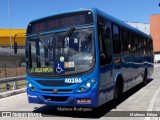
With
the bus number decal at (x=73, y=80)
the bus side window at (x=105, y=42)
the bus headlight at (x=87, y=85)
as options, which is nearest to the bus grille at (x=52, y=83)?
the bus number decal at (x=73, y=80)

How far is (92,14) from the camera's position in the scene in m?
8.89

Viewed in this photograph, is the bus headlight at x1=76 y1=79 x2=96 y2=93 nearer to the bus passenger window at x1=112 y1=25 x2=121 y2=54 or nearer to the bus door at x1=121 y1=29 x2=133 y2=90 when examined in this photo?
the bus passenger window at x1=112 y1=25 x2=121 y2=54

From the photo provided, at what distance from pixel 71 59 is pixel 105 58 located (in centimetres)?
113

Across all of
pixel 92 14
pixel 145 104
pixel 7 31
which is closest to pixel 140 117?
pixel 145 104

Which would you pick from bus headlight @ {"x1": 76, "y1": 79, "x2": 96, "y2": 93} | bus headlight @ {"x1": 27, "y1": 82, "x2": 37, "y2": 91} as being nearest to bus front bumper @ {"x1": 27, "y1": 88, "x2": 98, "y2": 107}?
bus headlight @ {"x1": 76, "y1": 79, "x2": 96, "y2": 93}

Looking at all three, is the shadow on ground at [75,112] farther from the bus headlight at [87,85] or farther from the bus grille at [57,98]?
the bus headlight at [87,85]

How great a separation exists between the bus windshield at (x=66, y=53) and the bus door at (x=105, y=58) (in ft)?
1.32

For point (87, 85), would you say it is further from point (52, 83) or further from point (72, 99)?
point (52, 83)

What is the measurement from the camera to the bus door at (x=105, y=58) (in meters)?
9.04

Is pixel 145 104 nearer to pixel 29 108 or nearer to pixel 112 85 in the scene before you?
pixel 112 85

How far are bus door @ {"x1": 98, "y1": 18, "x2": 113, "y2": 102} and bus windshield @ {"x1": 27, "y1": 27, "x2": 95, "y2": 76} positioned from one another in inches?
15.8

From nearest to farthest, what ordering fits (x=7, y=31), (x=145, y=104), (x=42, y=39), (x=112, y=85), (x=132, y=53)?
(x=42, y=39) → (x=112, y=85) → (x=145, y=104) → (x=132, y=53) → (x=7, y=31)

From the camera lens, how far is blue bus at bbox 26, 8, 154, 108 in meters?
8.66

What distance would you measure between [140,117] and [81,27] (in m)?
3.00
